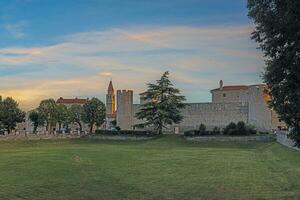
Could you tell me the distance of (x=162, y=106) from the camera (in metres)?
73.1

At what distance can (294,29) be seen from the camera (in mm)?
11969

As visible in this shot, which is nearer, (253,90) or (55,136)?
(55,136)

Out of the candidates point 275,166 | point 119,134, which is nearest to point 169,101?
point 119,134

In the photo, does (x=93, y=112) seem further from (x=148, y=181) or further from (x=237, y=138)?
(x=148, y=181)

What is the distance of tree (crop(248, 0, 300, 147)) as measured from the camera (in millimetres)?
12039

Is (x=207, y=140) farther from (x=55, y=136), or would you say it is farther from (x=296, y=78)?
(x=296, y=78)

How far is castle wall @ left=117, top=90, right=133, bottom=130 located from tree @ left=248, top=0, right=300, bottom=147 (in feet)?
258

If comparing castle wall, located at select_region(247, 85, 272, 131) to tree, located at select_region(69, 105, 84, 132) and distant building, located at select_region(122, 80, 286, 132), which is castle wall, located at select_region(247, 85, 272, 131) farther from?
tree, located at select_region(69, 105, 84, 132)

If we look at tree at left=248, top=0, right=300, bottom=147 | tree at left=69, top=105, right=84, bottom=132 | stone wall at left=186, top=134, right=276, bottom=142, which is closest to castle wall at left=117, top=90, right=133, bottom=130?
tree at left=69, top=105, right=84, bottom=132

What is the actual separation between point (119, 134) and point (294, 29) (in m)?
58.4

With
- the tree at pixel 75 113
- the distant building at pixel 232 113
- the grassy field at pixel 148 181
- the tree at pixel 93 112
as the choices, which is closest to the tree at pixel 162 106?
the distant building at pixel 232 113

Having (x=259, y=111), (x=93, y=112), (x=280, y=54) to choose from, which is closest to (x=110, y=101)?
(x=93, y=112)

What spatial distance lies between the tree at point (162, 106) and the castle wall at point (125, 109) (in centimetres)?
1497

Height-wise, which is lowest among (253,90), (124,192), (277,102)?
(124,192)
